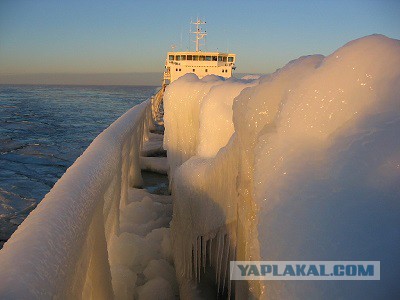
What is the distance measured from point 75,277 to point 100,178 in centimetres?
72

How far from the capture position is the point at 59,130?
17984mm

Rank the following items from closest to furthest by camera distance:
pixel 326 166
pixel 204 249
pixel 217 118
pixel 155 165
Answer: pixel 326 166
pixel 204 249
pixel 217 118
pixel 155 165

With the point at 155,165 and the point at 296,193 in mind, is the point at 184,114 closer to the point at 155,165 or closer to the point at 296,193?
the point at 155,165

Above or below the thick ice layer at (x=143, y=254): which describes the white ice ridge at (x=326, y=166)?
above

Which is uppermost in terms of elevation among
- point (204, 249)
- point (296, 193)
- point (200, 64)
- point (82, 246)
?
point (200, 64)

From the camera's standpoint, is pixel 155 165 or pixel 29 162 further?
pixel 29 162

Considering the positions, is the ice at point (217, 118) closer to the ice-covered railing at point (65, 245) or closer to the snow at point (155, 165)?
the ice-covered railing at point (65, 245)

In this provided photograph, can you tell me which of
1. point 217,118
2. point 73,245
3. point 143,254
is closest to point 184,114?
point 217,118

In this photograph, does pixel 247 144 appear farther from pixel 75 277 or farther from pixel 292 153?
pixel 75 277

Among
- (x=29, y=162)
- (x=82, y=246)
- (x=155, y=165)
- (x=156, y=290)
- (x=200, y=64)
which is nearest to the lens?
(x=82, y=246)

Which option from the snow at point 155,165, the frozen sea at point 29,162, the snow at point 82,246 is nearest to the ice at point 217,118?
the snow at point 82,246

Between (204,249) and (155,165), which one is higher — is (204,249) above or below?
above

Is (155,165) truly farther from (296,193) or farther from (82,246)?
(296,193)

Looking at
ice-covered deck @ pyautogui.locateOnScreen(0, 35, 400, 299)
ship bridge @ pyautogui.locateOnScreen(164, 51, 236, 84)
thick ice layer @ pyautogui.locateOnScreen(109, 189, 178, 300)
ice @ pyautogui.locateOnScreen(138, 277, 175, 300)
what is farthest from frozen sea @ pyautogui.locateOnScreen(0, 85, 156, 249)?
ship bridge @ pyautogui.locateOnScreen(164, 51, 236, 84)
